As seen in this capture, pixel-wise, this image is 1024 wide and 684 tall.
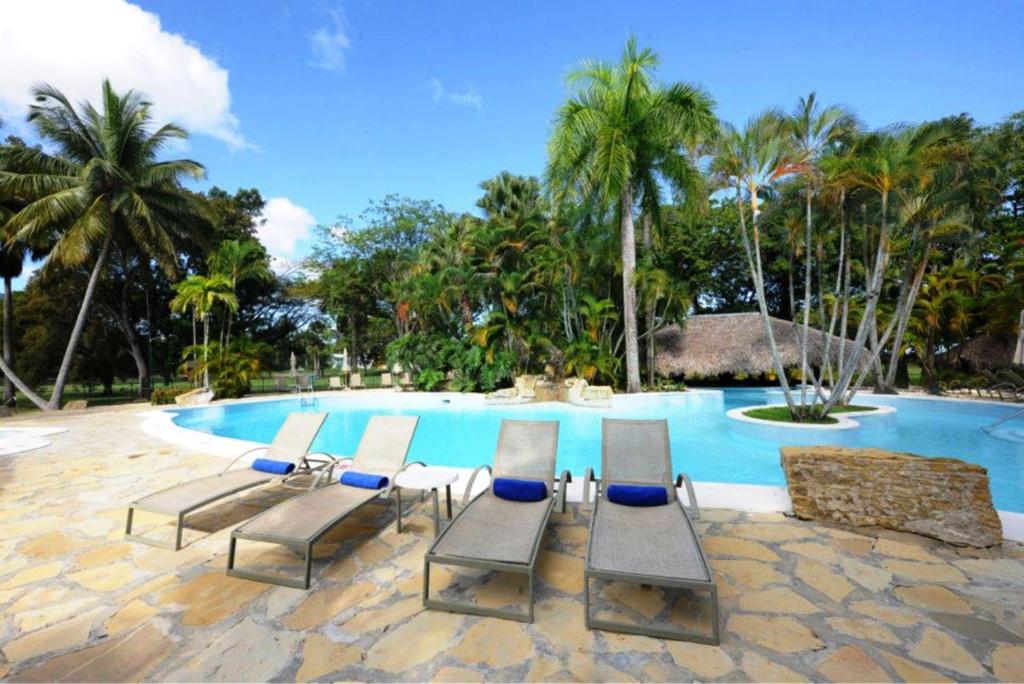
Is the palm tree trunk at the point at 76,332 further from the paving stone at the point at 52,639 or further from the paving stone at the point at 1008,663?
the paving stone at the point at 1008,663

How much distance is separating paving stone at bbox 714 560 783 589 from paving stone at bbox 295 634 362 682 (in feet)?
7.83

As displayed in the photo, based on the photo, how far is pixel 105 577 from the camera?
10.2ft

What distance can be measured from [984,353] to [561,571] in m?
22.5

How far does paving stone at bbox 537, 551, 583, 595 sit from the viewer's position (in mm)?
2904

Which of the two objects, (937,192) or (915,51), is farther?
(915,51)

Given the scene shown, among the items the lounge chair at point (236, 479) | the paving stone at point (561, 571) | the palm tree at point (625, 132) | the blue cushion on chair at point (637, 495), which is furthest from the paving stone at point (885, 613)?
the palm tree at point (625, 132)

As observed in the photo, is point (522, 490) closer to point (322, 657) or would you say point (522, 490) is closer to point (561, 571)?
point (561, 571)

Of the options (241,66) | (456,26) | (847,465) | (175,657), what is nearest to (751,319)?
(456,26)

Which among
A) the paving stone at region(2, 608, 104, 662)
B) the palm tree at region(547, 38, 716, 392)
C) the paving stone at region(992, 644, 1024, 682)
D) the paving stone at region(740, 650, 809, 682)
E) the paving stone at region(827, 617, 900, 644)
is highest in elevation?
the palm tree at region(547, 38, 716, 392)

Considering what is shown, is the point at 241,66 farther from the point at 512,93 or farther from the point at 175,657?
the point at 175,657

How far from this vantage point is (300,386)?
19969 millimetres

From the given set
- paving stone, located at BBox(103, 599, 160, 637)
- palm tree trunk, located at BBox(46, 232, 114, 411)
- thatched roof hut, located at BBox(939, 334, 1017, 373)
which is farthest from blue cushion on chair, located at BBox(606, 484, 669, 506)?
thatched roof hut, located at BBox(939, 334, 1017, 373)

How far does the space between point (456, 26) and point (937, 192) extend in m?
11.1

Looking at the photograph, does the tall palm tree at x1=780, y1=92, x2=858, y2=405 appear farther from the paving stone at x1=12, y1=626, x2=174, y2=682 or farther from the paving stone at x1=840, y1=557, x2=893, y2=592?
the paving stone at x1=12, y1=626, x2=174, y2=682
